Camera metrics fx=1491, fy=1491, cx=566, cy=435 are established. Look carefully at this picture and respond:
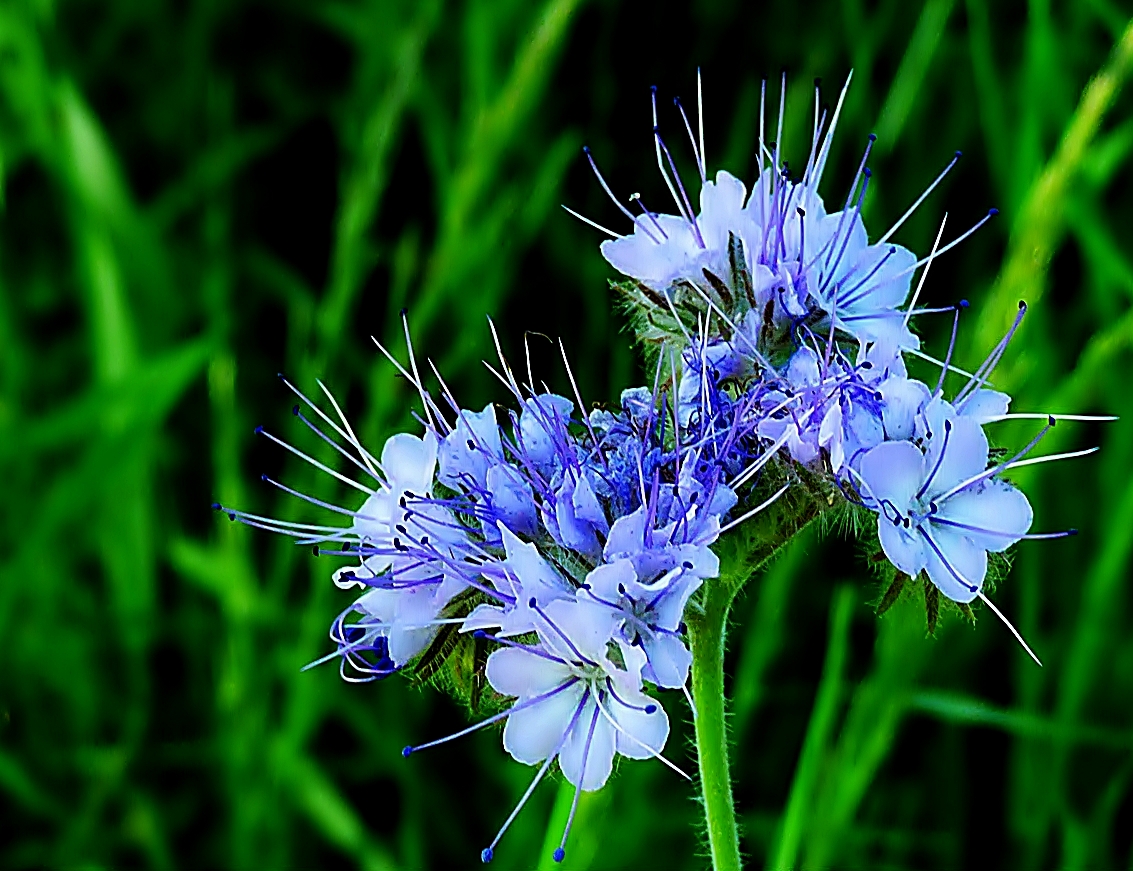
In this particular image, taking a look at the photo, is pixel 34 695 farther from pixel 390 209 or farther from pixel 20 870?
pixel 390 209

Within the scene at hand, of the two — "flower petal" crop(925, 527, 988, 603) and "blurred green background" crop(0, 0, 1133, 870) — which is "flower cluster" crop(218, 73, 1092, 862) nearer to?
"flower petal" crop(925, 527, 988, 603)

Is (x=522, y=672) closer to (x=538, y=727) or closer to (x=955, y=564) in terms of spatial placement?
(x=538, y=727)

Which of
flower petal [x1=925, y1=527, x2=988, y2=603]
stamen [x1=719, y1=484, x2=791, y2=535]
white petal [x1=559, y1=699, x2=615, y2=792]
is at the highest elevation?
stamen [x1=719, y1=484, x2=791, y2=535]

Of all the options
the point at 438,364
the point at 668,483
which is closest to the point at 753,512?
the point at 668,483

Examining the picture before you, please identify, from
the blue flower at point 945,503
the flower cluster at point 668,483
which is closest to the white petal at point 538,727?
the flower cluster at point 668,483

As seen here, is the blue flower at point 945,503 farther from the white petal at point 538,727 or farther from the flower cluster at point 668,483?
the white petal at point 538,727

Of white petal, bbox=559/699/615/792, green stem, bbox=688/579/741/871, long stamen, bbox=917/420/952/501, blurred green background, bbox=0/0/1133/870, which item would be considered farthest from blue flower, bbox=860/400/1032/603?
blurred green background, bbox=0/0/1133/870
